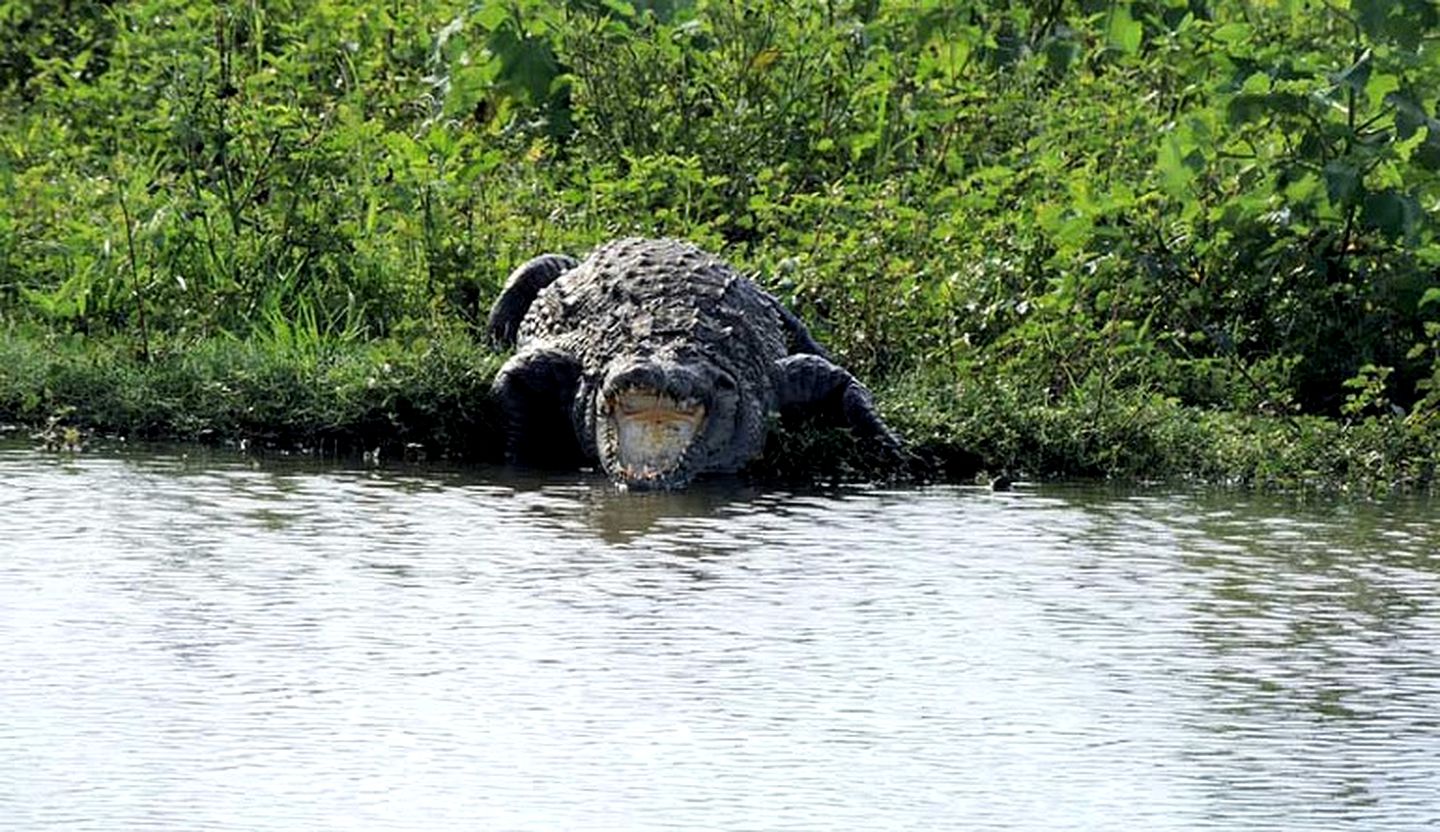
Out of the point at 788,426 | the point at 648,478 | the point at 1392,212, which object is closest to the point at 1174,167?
the point at 1392,212

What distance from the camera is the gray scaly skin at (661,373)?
973cm

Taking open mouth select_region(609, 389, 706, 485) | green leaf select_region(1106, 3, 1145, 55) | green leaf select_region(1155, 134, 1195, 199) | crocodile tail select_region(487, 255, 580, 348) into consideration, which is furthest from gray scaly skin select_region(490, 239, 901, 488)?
green leaf select_region(1106, 3, 1145, 55)

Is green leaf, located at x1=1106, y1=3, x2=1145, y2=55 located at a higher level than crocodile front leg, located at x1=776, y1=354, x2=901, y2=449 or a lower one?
higher

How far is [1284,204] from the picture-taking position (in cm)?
1110

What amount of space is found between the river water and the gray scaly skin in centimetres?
36

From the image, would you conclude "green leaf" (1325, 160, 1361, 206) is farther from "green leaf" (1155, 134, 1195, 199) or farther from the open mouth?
the open mouth

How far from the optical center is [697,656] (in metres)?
6.89

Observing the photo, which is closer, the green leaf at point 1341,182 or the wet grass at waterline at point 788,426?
the wet grass at waterline at point 788,426

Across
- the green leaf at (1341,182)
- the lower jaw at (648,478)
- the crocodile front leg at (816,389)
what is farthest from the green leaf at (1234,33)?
the lower jaw at (648,478)

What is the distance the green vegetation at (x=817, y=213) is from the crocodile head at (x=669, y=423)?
285 millimetres

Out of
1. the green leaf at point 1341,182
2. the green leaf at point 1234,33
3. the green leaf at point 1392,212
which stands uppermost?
the green leaf at point 1234,33

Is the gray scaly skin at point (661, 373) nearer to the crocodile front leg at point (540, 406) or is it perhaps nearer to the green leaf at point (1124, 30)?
the crocodile front leg at point (540, 406)

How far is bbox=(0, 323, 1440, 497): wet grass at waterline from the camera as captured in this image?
9953 mm

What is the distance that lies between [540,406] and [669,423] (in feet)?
2.11
